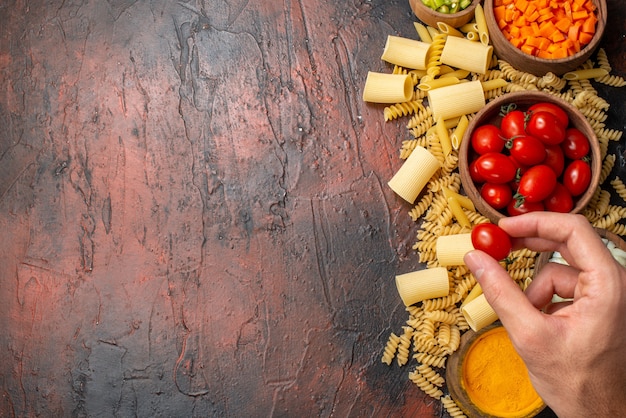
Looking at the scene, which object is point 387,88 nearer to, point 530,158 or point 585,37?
point 530,158

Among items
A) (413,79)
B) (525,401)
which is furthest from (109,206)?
(525,401)

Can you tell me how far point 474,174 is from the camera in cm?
229

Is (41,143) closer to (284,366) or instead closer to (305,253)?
(305,253)

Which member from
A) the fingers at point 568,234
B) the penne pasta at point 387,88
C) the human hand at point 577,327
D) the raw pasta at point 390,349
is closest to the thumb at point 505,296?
the human hand at point 577,327

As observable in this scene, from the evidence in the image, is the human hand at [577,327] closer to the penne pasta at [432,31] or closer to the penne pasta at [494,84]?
the penne pasta at [494,84]

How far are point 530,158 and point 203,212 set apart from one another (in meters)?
1.24

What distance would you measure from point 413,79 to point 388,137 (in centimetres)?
25

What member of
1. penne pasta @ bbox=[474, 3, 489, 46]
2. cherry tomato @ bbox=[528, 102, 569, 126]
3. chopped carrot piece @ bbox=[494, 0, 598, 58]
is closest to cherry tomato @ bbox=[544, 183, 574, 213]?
cherry tomato @ bbox=[528, 102, 569, 126]

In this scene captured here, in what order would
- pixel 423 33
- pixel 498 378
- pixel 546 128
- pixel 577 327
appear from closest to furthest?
pixel 577 327
pixel 546 128
pixel 498 378
pixel 423 33

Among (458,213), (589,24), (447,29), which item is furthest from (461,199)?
(589,24)

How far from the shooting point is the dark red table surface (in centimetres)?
243

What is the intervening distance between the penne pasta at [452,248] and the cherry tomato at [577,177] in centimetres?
41

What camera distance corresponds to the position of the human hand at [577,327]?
161 cm

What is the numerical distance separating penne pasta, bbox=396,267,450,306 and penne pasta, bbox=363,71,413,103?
0.67 metres
